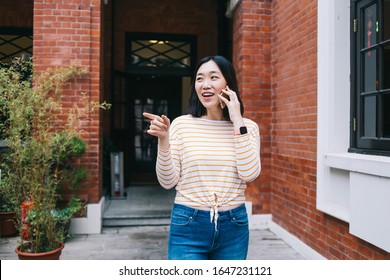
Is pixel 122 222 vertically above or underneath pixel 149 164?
underneath

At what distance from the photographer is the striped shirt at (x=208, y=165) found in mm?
1642

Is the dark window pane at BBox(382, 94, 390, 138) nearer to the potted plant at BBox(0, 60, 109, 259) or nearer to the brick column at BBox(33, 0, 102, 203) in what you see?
the potted plant at BBox(0, 60, 109, 259)

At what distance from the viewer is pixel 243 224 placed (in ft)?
5.70

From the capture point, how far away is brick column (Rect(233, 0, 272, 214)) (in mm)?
5316

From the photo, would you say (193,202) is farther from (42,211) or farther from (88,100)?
(88,100)

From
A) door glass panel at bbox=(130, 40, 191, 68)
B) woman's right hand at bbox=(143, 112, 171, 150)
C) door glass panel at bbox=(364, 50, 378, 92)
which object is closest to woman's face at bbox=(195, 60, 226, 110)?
woman's right hand at bbox=(143, 112, 171, 150)

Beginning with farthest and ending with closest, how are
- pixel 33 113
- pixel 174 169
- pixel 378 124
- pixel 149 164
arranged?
pixel 149 164
pixel 33 113
pixel 378 124
pixel 174 169

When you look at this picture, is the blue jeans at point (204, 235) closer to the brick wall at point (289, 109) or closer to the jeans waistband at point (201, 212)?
the jeans waistband at point (201, 212)

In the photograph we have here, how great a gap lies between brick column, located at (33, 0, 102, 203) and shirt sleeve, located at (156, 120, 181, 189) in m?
3.57

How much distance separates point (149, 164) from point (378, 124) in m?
6.65

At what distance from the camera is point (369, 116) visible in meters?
3.37

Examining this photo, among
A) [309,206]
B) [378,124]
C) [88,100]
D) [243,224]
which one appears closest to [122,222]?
[88,100]

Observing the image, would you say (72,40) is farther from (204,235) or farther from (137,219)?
(204,235)

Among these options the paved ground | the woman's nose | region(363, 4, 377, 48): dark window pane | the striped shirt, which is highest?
region(363, 4, 377, 48): dark window pane
